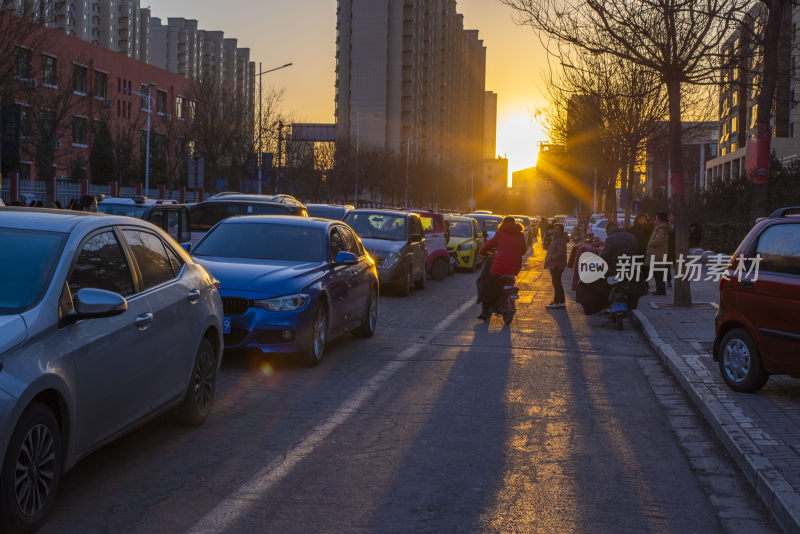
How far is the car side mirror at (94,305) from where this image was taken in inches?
202

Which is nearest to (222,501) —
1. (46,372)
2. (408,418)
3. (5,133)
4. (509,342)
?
(46,372)

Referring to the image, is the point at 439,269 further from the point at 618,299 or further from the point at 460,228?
the point at 618,299

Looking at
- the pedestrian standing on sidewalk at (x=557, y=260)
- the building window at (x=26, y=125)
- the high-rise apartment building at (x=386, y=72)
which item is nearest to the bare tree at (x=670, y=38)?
the pedestrian standing on sidewalk at (x=557, y=260)

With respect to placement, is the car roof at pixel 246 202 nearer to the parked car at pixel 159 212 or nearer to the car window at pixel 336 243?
the parked car at pixel 159 212

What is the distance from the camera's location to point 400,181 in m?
111

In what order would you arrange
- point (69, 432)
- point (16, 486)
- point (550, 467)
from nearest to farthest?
point (16, 486) < point (69, 432) < point (550, 467)

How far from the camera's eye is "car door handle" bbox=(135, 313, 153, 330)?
597 centimetres

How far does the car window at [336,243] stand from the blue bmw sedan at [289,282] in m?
0.02

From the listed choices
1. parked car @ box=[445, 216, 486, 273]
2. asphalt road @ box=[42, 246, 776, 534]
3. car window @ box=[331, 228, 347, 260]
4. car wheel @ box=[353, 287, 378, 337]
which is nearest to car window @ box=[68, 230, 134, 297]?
asphalt road @ box=[42, 246, 776, 534]

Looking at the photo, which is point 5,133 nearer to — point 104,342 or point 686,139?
point 104,342

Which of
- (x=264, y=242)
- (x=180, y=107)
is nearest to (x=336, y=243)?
(x=264, y=242)

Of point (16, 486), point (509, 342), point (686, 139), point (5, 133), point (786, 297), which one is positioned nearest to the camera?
point (16, 486)

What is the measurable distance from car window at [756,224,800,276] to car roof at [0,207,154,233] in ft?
19.8

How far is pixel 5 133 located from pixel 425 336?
19482 mm
